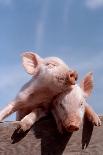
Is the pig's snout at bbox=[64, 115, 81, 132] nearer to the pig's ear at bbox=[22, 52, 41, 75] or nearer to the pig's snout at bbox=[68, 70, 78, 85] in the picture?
the pig's snout at bbox=[68, 70, 78, 85]

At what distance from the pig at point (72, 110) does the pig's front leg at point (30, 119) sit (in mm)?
91

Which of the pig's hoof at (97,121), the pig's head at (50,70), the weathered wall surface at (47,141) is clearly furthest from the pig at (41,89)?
the pig's hoof at (97,121)

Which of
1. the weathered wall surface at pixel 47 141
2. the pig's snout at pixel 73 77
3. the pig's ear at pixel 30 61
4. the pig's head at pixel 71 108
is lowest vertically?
the weathered wall surface at pixel 47 141

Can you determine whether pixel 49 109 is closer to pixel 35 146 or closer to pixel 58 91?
pixel 58 91

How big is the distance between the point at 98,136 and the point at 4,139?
57 cm

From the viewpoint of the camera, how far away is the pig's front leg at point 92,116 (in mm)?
2162

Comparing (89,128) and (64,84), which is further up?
(64,84)

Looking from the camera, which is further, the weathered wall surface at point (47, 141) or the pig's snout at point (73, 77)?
the pig's snout at point (73, 77)

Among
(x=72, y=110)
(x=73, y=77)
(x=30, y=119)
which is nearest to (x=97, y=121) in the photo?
(x=72, y=110)

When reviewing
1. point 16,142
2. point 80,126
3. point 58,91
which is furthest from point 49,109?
point 16,142

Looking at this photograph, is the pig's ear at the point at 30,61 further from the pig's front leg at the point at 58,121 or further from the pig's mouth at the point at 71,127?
the pig's mouth at the point at 71,127

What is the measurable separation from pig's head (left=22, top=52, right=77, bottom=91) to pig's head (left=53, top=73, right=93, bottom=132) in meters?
0.07

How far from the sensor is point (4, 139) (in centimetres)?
197

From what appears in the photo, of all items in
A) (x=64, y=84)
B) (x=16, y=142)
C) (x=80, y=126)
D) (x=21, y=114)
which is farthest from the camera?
(x=21, y=114)
